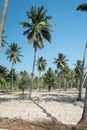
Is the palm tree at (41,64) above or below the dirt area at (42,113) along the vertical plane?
above

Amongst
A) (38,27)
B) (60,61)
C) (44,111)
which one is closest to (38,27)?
(38,27)

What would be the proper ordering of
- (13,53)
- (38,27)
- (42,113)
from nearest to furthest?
1. (42,113)
2. (38,27)
3. (13,53)

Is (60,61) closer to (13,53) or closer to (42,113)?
(13,53)

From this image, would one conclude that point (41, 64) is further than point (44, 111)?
Yes

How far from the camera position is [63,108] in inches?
1241

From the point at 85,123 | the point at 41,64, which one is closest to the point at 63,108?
the point at 85,123

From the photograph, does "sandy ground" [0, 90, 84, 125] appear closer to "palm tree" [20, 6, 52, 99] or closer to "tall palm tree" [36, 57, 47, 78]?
"palm tree" [20, 6, 52, 99]

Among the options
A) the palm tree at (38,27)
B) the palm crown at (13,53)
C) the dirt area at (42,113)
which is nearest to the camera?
the dirt area at (42,113)

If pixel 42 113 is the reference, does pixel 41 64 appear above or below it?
above

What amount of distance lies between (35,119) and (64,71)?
2239 inches

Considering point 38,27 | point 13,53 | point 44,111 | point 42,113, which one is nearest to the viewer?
point 42,113

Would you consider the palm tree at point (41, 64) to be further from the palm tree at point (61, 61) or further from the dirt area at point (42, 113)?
the dirt area at point (42, 113)

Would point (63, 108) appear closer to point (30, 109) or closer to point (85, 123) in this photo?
point (30, 109)

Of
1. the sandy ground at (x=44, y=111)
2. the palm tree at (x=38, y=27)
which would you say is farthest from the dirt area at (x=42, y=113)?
the palm tree at (x=38, y=27)
